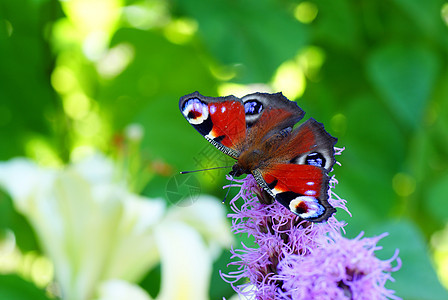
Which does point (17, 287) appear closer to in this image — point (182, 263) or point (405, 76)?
point (182, 263)

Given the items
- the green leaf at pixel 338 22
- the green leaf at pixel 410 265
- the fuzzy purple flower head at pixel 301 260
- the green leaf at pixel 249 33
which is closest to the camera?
the fuzzy purple flower head at pixel 301 260

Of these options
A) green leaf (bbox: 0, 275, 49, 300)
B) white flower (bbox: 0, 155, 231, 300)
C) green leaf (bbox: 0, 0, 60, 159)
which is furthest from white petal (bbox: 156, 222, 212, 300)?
green leaf (bbox: 0, 0, 60, 159)

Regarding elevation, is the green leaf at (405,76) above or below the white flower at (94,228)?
above

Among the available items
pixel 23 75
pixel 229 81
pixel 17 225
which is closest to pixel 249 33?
pixel 229 81

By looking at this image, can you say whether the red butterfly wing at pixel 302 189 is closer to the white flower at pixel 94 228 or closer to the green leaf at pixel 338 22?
the white flower at pixel 94 228

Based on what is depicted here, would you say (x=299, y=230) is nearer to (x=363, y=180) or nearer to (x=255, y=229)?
(x=255, y=229)

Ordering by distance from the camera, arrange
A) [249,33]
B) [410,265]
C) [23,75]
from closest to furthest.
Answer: [410,265], [249,33], [23,75]

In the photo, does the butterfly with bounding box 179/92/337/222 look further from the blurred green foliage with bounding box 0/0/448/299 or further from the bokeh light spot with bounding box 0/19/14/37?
the bokeh light spot with bounding box 0/19/14/37

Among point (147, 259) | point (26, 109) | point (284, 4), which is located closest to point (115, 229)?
point (147, 259)

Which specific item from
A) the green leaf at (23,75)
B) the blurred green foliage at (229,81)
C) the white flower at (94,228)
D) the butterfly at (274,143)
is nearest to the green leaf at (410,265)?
the blurred green foliage at (229,81)
